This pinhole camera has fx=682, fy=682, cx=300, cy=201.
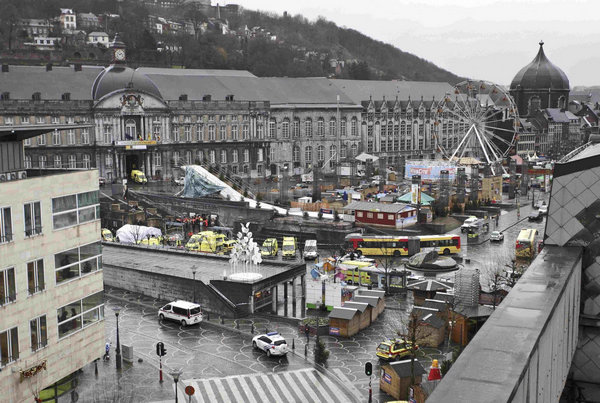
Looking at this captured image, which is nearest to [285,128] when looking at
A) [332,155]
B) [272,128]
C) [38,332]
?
[272,128]

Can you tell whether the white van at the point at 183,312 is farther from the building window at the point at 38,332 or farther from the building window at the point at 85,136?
the building window at the point at 85,136

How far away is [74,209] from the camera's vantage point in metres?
18.9

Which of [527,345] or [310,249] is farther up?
[527,345]

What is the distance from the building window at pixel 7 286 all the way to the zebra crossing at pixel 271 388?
732cm

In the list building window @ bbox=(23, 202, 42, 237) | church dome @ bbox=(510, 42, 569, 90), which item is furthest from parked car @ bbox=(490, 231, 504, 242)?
church dome @ bbox=(510, 42, 569, 90)

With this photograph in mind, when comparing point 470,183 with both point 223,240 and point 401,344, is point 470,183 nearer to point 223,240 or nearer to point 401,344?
point 223,240

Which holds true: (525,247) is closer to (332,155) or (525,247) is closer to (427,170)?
(427,170)

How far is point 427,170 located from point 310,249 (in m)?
34.5

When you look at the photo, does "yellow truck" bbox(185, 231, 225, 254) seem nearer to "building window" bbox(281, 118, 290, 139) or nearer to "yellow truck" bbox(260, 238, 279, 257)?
"yellow truck" bbox(260, 238, 279, 257)

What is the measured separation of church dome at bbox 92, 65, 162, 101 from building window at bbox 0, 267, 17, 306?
61.0m

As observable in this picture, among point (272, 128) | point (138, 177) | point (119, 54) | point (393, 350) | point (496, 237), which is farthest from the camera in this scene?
point (272, 128)

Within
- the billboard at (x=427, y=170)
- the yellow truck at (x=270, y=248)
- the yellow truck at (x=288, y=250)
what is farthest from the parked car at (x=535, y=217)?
the yellow truck at (x=270, y=248)

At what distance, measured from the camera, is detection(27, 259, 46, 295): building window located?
17.2 metres

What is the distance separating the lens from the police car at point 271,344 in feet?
82.2
